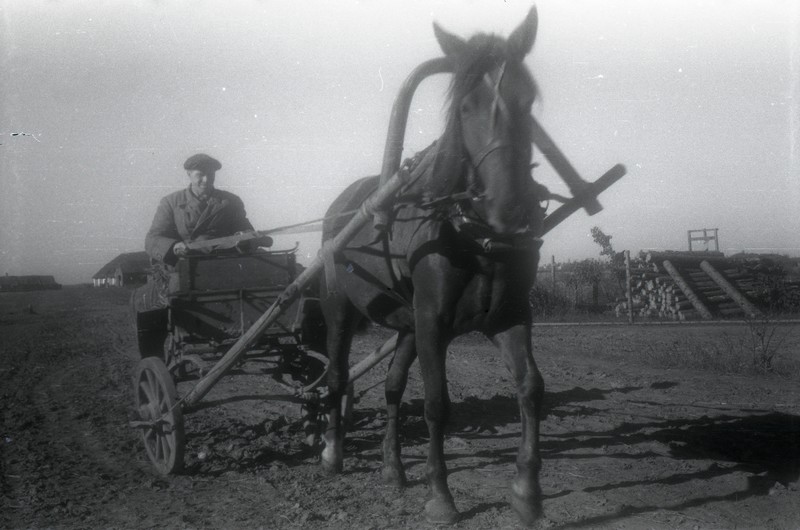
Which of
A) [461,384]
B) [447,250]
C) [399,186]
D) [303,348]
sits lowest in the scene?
[461,384]

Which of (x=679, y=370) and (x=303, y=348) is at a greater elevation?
(x=303, y=348)

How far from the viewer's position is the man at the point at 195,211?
6.55 meters

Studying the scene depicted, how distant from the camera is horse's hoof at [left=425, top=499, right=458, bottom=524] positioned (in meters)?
4.03

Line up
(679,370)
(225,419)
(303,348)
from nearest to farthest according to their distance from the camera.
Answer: (303,348) < (225,419) < (679,370)

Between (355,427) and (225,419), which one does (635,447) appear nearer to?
(355,427)

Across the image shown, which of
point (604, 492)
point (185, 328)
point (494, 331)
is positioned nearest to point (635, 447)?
point (604, 492)

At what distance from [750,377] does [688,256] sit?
480 inches

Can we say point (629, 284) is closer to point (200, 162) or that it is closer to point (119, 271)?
point (200, 162)

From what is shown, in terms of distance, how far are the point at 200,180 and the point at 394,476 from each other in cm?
345

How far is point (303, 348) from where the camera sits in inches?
256

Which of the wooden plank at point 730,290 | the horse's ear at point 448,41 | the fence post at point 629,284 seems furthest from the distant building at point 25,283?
the horse's ear at point 448,41

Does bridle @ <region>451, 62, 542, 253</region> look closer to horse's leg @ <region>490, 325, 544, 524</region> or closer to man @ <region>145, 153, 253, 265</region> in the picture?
horse's leg @ <region>490, 325, 544, 524</region>

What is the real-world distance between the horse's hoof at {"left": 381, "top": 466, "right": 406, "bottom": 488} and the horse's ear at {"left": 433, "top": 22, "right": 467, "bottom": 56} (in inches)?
115

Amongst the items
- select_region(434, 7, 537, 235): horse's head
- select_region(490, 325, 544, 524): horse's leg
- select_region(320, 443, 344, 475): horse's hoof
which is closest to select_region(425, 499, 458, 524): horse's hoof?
select_region(490, 325, 544, 524): horse's leg
